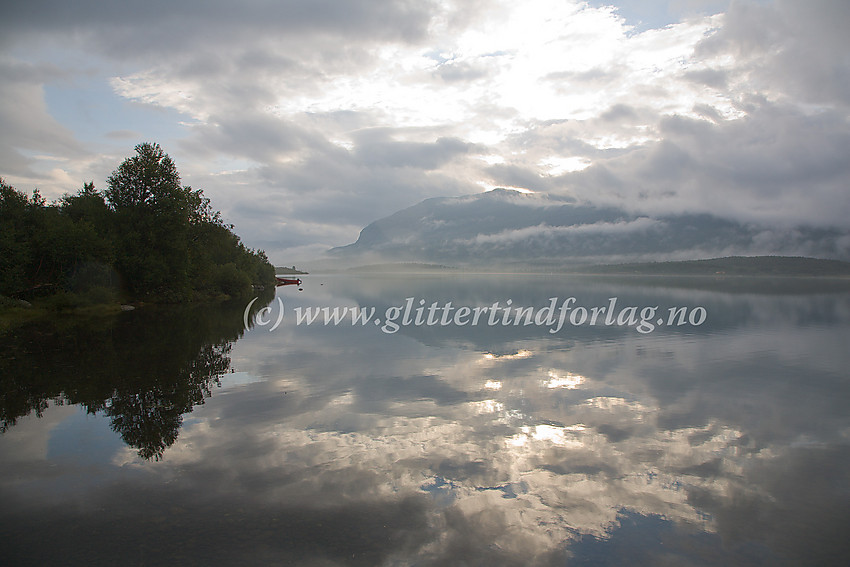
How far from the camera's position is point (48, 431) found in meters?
14.2

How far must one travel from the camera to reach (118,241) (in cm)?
6319

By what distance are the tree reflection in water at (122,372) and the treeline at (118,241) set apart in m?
17.9

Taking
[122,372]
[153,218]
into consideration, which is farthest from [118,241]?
[122,372]

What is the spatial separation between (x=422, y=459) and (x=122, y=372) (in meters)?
15.8

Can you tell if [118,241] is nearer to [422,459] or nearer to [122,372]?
[122,372]

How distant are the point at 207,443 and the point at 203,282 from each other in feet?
250

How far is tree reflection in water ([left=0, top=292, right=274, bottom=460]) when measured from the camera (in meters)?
15.3

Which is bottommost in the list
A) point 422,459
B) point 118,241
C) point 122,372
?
point 122,372

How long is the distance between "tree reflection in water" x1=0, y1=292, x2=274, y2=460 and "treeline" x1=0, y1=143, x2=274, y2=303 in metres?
Answer: 17.9

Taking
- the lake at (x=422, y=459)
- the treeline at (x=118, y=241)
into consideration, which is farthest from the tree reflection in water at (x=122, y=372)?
the treeline at (x=118, y=241)

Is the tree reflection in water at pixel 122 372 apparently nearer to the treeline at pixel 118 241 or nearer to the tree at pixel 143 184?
the treeline at pixel 118 241

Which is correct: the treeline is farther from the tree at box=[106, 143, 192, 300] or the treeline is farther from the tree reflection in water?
the tree reflection in water

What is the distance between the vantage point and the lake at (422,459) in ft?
27.8

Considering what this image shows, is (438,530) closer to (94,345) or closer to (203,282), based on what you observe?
(94,345)
